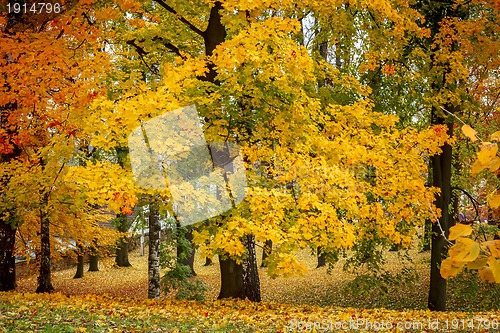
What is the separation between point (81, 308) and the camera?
905cm

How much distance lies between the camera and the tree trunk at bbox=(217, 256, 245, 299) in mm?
12469

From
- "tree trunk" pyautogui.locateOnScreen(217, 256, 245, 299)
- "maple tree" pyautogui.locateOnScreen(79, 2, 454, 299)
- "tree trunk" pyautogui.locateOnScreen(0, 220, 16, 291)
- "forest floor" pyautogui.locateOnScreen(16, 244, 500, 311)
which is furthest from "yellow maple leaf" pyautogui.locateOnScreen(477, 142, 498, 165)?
"tree trunk" pyautogui.locateOnScreen(0, 220, 16, 291)

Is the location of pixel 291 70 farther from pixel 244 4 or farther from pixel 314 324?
pixel 314 324

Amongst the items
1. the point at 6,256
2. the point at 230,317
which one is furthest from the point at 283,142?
the point at 6,256

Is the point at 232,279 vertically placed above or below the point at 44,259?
below

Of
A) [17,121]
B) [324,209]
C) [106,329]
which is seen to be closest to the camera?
[106,329]

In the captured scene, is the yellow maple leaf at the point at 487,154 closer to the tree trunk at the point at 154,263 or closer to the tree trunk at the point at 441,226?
the tree trunk at the point at 441,226

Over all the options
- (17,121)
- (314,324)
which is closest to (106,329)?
(314,324)

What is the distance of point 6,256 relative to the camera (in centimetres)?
1498

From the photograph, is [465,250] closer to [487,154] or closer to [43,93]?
[487,154]

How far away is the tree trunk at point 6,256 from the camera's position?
14.9 m

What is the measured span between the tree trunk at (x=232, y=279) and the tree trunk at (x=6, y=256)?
21.9 feet

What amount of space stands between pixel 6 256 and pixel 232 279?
23.3ft

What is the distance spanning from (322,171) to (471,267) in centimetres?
705
